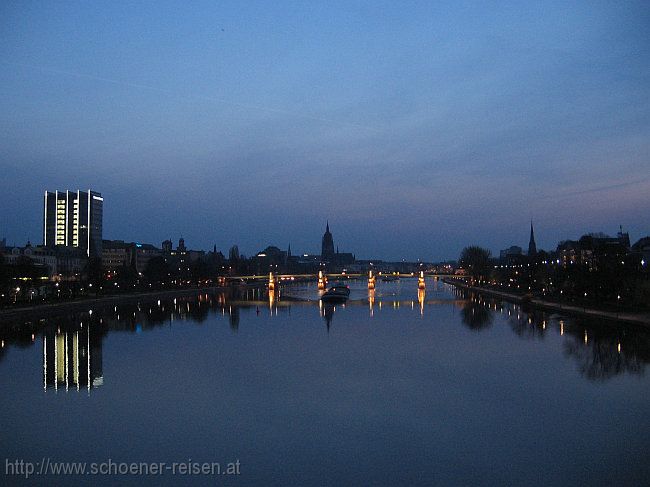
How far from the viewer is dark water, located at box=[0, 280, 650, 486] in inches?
354

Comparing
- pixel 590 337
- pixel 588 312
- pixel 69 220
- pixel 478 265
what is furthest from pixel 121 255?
pixel 590 337

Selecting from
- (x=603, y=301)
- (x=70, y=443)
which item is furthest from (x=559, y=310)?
(x=70, y=443)

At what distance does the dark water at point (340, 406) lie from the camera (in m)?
8.99

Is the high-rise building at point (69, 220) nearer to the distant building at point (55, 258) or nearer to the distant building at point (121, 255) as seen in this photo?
the distant building at point (121, 255)

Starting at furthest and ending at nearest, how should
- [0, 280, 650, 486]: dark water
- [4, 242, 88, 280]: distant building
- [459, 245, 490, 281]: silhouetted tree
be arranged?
1. [459, 245, 490, 281]: silhouetted tree
2. [4, 242, 88, 280]: distant building
3. [0, 280, 650, 486]: dark water

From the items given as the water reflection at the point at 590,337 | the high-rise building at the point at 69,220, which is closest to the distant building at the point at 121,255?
the high-rise building at the point at 69,220

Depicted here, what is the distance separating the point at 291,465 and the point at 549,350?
14322 mm

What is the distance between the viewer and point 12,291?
40594 millimetres

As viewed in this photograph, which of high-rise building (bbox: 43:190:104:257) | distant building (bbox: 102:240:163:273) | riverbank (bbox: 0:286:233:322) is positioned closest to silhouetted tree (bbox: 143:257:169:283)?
riverbank (bbox: 0:286:233:322)

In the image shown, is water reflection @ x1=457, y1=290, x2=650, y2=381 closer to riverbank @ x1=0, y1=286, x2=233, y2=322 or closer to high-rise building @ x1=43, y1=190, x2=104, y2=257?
riverbank @ x1=0, y1=286, x2=233, y2=322

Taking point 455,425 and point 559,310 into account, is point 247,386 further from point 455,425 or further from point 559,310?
point 559,310

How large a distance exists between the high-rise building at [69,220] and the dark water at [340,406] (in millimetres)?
75835

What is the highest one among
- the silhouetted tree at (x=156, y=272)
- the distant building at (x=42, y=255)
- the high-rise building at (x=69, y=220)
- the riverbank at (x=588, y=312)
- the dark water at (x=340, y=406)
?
the high-rise building at (x=69, y=220)

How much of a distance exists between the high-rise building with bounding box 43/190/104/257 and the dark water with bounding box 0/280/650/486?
249 ft
